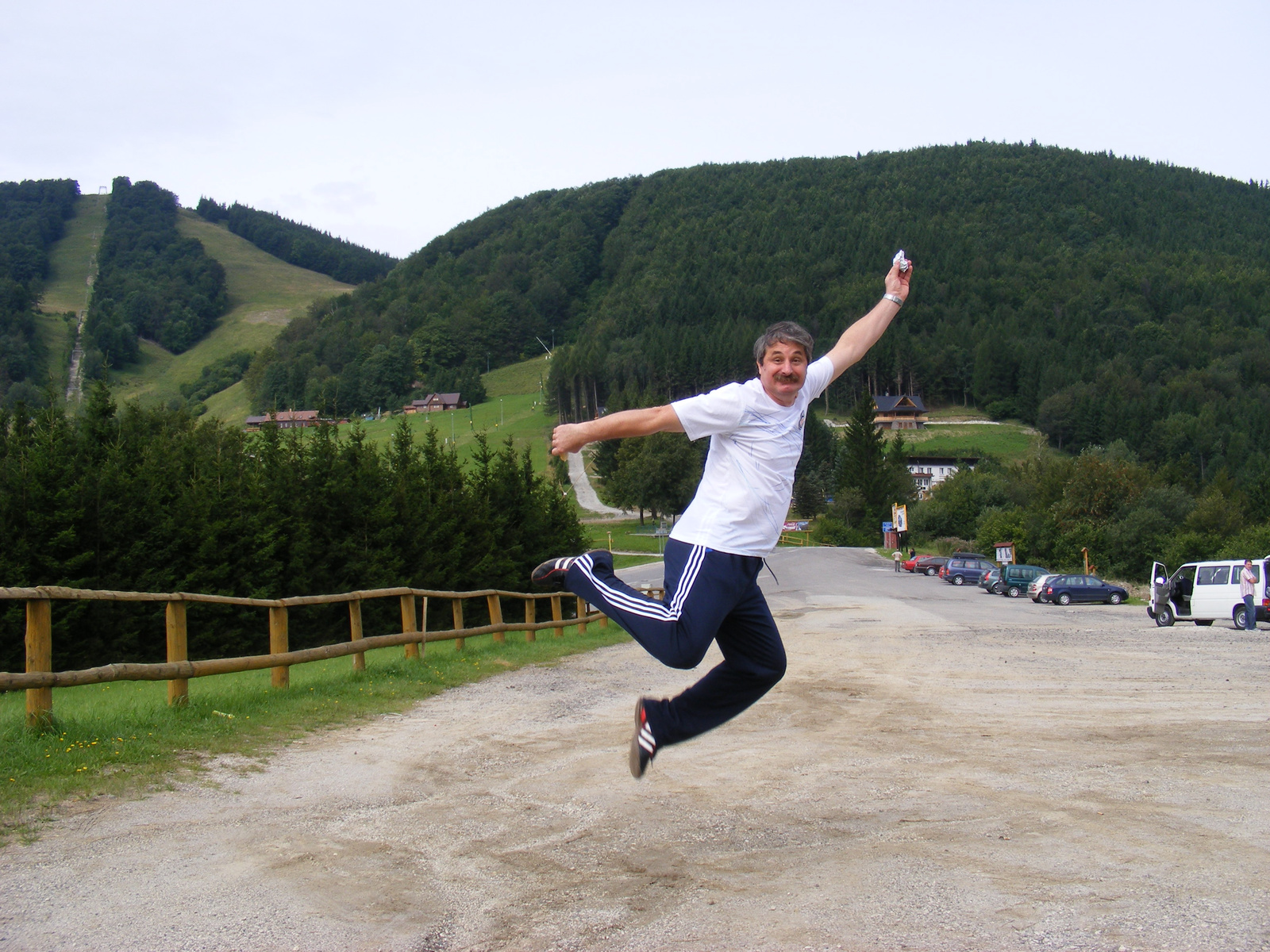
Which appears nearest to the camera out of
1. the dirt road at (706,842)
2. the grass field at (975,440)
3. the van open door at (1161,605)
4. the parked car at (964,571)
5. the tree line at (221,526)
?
the dirt road at (706,842)

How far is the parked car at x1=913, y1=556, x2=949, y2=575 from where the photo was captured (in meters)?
61.3

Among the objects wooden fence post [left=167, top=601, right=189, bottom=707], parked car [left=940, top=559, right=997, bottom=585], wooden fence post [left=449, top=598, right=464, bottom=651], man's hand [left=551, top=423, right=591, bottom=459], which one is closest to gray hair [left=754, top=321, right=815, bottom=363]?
man's hand [left=551, top=423, right=591, bottom=459]

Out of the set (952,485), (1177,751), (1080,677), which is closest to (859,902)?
(1177,751)

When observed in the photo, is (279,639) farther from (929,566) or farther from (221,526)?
(929,566)

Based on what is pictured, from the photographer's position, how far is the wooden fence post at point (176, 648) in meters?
7.80

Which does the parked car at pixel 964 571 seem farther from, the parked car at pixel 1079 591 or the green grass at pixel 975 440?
the green grass at pixel 975 440

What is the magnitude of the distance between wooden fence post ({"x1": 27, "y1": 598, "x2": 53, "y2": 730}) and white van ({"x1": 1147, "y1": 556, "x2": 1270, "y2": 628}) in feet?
75.4

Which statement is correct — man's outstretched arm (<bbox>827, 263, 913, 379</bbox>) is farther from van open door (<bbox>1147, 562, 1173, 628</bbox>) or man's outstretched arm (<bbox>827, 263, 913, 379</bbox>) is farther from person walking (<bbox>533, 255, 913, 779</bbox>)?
van open door (<bbox>1147, 562, 1173, 628</bbox>)

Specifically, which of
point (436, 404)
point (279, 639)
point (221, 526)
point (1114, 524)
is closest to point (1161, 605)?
point (221, 526)

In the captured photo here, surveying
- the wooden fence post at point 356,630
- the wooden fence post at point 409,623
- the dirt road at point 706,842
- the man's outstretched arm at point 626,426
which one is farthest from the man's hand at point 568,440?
the wooden fence post at point 409,623

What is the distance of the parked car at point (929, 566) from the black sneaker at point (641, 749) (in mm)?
58515

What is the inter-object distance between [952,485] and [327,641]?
8133cm

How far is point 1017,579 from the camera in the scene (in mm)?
43406

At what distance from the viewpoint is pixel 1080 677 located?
38.5ft
